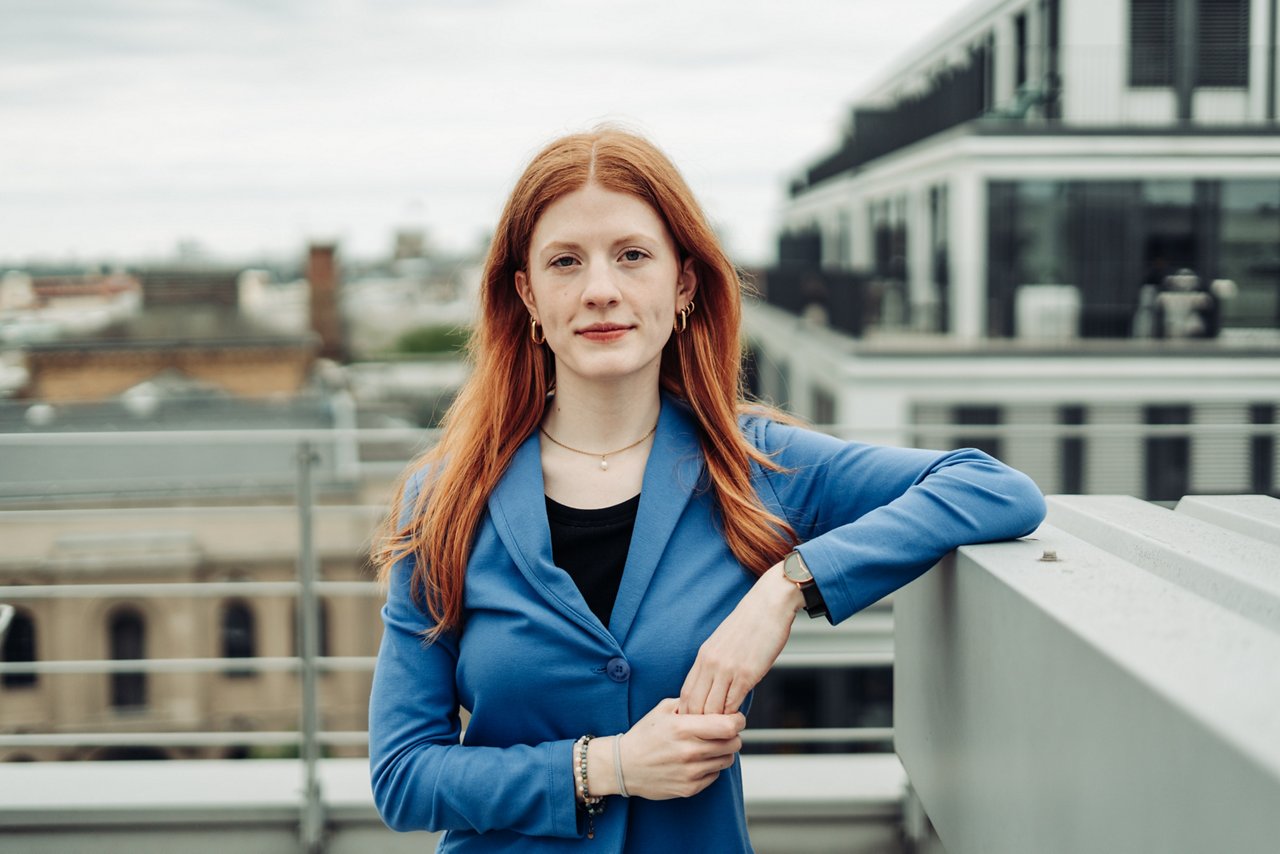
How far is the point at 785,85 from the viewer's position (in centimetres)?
2595

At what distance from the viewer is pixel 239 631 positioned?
24.1m

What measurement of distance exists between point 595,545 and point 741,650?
23 cm

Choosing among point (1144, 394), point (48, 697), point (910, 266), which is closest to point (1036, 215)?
point (1144, 394)

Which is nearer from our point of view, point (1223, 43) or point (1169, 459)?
point (1169, 459)

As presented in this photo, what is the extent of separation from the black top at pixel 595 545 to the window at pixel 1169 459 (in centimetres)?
1331

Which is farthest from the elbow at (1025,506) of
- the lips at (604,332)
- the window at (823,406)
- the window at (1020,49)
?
the window at (1020,49)

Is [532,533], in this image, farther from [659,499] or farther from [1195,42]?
[1195,42]

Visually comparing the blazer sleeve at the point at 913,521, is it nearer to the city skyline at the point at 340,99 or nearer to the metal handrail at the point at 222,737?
the metal handrail at the point at 222,737

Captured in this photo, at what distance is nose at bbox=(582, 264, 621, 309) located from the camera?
1331 mm

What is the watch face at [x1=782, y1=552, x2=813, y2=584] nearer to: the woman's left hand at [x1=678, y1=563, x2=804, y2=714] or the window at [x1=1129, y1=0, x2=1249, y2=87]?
the woman's left hand at [x1=678, y1=563, x2=804, y2=714]

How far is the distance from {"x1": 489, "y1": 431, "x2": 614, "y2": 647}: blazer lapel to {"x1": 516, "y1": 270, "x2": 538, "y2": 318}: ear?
0.55ft

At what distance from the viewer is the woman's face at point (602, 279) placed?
4.38 ft

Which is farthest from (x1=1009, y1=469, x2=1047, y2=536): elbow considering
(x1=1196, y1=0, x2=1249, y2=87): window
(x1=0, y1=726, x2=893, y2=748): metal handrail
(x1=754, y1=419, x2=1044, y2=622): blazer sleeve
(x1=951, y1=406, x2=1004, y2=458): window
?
(x1=1196, y1=0, x2=1249, y2=87): window

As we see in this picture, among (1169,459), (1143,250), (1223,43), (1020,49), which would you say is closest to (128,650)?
(1020,49)
